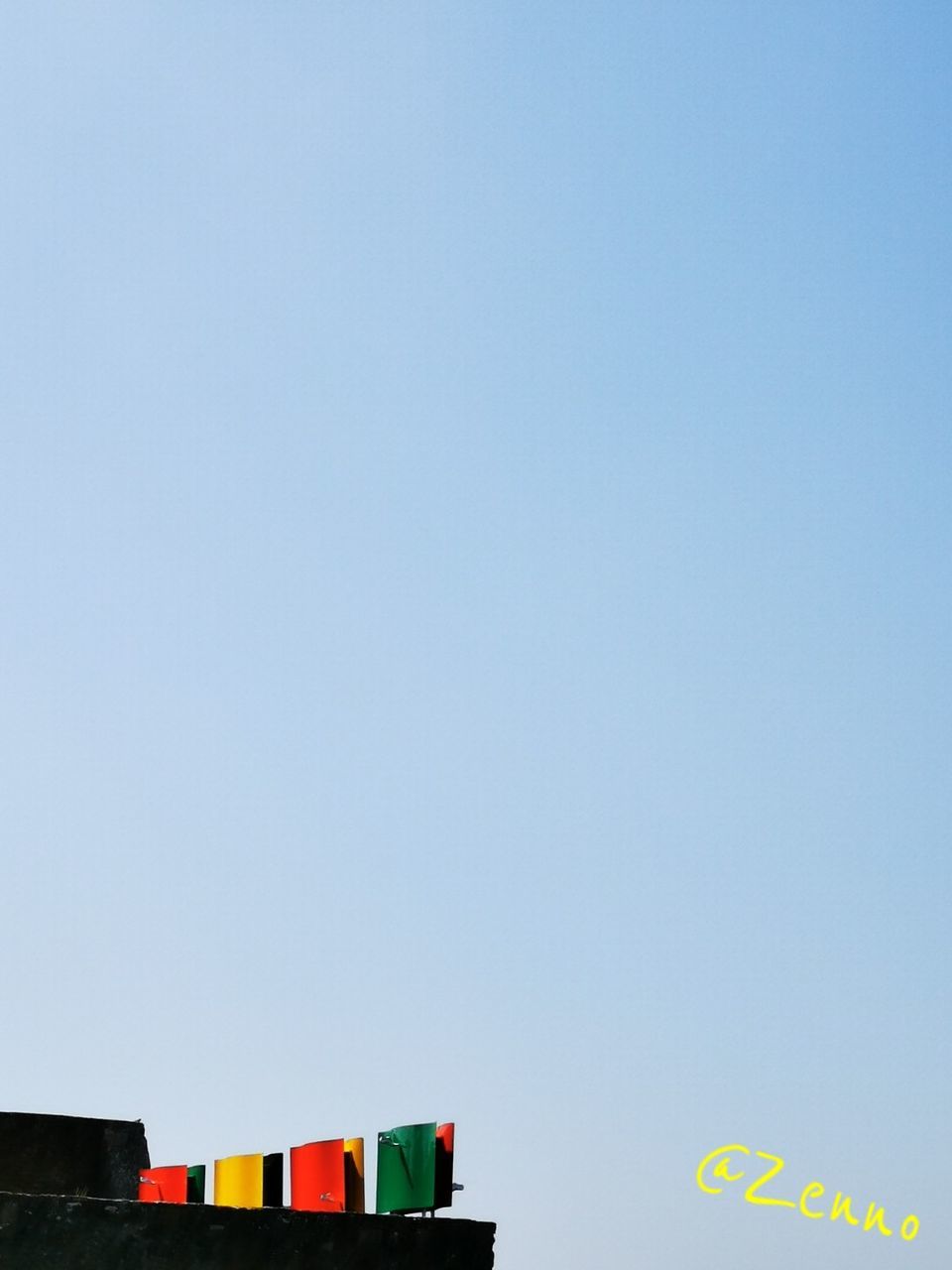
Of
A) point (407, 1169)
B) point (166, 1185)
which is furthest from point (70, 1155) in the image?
point (407, 1169)

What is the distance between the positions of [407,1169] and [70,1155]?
4219 millimetres

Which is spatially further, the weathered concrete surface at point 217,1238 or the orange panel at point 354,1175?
the orange panel at point 354,1175

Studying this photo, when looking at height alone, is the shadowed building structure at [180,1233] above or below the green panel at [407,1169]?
below

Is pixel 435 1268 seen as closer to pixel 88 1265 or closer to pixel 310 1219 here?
pixel 310 1219

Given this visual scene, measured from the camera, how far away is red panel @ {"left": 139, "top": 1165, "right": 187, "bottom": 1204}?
18.3m

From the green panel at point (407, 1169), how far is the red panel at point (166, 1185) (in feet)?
7.61

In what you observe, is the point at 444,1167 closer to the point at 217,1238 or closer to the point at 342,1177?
the point at 342,1177

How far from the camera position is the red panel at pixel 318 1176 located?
18.4m

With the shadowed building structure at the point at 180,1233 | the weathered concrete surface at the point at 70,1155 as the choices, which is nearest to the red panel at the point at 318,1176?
the shadowed building structure at the point at 180,1233

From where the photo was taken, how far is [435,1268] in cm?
1748

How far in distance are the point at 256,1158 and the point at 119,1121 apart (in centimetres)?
188

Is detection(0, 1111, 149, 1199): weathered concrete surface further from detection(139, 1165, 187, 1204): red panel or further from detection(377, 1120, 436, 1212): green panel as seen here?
detection(377, 1120, 436, 1212): green panel

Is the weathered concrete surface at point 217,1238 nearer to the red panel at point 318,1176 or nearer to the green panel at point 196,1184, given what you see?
the red panel at point 318,1176

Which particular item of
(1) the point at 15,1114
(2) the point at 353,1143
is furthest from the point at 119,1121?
(2) the point at 353,1143
